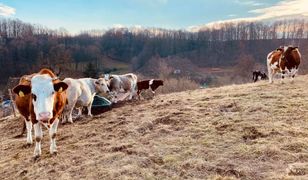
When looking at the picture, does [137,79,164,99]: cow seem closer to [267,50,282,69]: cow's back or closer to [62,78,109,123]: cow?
[62,78,109,123]: cow

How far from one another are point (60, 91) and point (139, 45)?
129845mm

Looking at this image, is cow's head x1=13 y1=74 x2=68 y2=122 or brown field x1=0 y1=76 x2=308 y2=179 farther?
cow's head x1=13 y1=74 x2=68 y2=122

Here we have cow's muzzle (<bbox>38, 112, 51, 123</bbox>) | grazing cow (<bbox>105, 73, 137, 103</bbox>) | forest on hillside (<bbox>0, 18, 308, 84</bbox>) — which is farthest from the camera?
forest on hillside (<bbox>0, 18, 308, 84</bbox>)

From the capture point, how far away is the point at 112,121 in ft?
34.1

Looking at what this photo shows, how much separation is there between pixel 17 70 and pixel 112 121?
3203 inches

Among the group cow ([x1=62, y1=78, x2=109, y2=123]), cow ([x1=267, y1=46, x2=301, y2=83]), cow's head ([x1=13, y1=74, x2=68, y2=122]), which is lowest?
cow ([x1=62, y1=78, x2=109, y2=123])

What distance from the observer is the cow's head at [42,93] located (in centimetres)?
647

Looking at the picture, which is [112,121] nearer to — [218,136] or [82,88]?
[82,88]

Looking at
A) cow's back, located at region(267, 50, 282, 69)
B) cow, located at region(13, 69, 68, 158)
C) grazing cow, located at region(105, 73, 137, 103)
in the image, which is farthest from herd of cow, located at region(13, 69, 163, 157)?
cow's back, located at region(267, 50, 282, 69)

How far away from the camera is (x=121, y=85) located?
1762cm

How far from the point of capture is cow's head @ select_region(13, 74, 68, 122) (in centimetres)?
647

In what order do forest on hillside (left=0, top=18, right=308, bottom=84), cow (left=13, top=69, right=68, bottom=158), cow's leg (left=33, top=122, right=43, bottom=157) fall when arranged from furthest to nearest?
forest on hillside (left=0, top=18, right=308, bottom=84)
cow's leg (left=33, top=122, right=43, bottom=157)
cow (left=13, top=69, right=68, bottom=158)

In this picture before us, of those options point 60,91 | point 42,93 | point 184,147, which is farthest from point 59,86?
point 184,147

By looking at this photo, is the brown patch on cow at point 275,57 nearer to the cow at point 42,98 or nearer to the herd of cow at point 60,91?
the herd of cow at point 60,91
